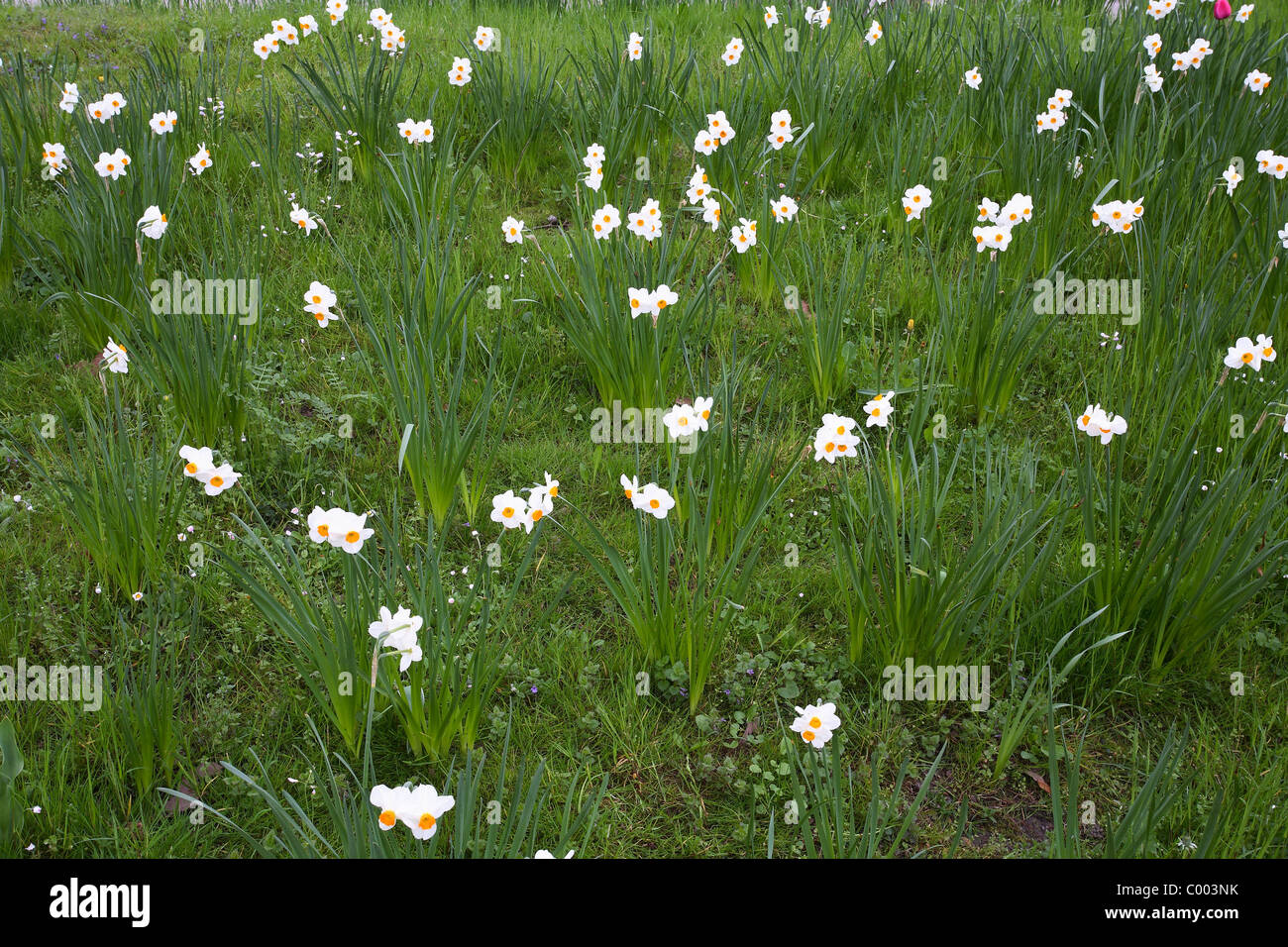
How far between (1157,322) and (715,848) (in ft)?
6.78

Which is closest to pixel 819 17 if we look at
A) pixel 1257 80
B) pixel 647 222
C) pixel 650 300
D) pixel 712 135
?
pixel 712 135

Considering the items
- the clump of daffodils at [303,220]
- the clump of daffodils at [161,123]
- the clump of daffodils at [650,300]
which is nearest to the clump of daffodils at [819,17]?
the clump of daffodils at [650,300]

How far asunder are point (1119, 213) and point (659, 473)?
1849mm

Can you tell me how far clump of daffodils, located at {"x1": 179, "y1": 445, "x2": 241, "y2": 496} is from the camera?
7.41ft

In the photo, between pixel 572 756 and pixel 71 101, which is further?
pixel 71 101

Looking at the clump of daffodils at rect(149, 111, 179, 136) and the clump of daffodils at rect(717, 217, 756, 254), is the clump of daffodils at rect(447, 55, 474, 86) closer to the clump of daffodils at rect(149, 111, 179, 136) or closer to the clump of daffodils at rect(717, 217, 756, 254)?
the clump of daffodils at rect(149, 111, 179, 136)

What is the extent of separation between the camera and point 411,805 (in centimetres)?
155

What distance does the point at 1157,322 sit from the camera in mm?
2875

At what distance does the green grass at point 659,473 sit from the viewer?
2006 millimetres

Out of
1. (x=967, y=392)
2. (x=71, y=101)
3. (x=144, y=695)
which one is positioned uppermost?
(x=71, y=101)

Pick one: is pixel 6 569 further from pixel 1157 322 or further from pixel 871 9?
pixel 871 9
